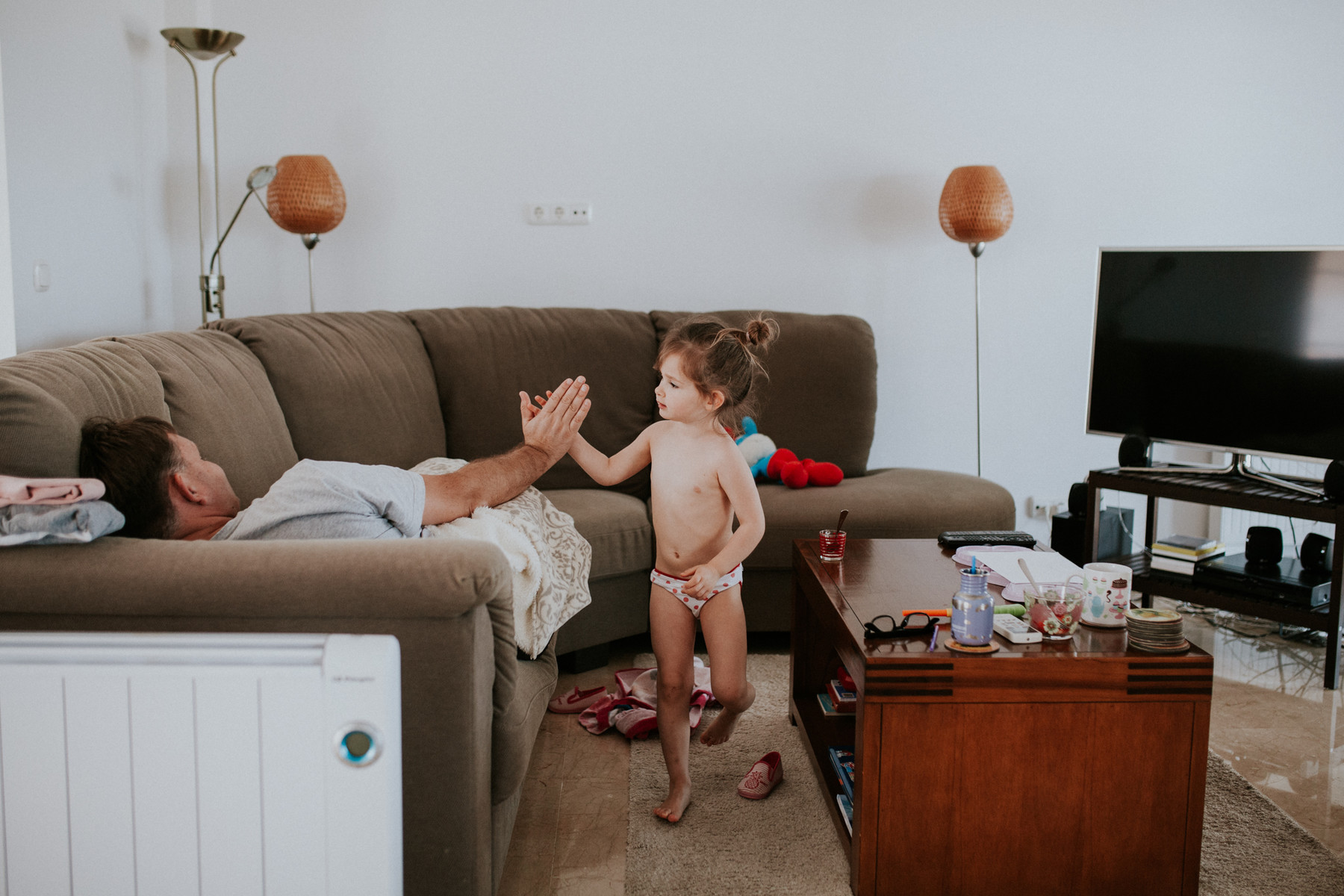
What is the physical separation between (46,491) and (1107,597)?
1.49 meters

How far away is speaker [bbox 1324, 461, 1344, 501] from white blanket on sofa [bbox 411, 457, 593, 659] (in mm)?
1952

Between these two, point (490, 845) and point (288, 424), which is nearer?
point (490, 845)

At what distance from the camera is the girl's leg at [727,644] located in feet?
5.77

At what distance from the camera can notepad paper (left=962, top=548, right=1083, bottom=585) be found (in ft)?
5.53

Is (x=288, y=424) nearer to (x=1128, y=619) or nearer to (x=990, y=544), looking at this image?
(x=990, y=544)

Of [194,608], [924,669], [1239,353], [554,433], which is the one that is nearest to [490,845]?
[194,608]

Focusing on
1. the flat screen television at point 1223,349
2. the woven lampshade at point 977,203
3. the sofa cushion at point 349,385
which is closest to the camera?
the sofa cushion at point 349,385

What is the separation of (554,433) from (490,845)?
0.81 meters

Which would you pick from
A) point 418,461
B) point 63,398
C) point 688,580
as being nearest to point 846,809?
point 688,580

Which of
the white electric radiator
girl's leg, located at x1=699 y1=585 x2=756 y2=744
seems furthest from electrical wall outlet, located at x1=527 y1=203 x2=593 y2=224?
the white electric radiator

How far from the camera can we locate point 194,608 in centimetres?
106

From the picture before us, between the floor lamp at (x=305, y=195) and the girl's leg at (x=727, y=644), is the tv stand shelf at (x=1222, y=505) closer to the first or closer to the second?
the girl's leg at (x=727, y=644)

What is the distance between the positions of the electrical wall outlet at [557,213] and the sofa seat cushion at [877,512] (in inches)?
51.7

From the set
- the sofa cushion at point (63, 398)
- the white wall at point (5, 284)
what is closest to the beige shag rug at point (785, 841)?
the sofa cushion at point (63, 398)
